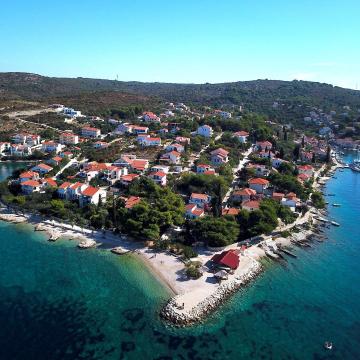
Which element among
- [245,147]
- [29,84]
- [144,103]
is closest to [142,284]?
[245,147]

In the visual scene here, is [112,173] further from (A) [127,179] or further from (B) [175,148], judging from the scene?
(B) [175,148]

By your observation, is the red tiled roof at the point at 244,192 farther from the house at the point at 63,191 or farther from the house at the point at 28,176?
the house at the point at 28,176

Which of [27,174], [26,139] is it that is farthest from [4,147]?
[27,174]

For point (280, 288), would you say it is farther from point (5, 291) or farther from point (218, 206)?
point (5, 291)

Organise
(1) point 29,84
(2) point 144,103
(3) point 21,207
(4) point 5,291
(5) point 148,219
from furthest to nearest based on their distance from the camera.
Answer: (1) point 29,84
(2) point 144,103
(3) point 21,207
(5) point 148,219
(4) point 5,291

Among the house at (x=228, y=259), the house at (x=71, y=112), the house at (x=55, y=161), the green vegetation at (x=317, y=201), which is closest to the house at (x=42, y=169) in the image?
the house at (x=55, y=161)

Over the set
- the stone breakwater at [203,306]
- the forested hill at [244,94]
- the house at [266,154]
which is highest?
the forested hill at [244,94]

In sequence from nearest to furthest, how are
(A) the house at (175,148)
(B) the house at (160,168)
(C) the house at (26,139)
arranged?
1. (B) the house at (160,168)
2. (A) the house at (175,148)
3. (C) the house at (26,139)
